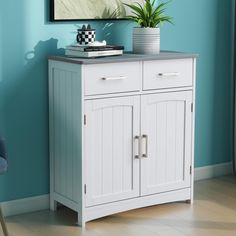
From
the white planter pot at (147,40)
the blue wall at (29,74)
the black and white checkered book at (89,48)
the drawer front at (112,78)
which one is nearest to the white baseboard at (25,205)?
the blue wall at (29,74)

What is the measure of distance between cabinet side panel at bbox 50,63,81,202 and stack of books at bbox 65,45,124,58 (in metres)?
0.11

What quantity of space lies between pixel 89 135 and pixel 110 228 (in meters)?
0.52

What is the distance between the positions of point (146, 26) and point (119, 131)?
0.68m

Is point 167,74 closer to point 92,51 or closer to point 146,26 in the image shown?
point 146,26

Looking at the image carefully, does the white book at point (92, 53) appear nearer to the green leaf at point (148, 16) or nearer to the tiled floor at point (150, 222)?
the green leaf at point (148, 16)

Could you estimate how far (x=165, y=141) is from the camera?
3.71 meters

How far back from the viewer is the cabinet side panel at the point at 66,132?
3.42 metres

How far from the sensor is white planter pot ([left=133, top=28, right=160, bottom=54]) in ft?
12.1

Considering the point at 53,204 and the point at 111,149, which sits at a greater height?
the point at 111,149

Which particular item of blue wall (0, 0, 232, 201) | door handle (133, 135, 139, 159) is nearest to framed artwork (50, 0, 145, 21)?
blue wall (0, 0, 232, 201)

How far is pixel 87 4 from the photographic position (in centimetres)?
369

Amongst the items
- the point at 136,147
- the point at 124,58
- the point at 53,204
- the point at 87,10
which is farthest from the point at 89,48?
the point at 53,204

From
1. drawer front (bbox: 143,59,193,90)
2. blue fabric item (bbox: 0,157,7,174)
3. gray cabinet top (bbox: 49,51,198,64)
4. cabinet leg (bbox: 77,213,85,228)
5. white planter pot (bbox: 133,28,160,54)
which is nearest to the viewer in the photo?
blue fabric item (bbox: 0,157,7,174)

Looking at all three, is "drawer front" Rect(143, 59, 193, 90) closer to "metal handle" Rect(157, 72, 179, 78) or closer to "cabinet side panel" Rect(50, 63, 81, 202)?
"metal handle" Rect(157, 72, 179, 78)
